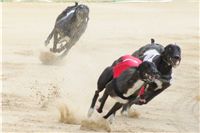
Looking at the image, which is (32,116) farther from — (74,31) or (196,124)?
(74,31)

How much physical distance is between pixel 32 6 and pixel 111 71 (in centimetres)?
1976


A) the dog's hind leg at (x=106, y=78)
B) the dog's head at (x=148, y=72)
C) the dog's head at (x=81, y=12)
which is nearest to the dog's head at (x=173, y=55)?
the dog's head at (x=148, y=72)

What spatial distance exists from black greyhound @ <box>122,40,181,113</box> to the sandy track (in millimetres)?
480

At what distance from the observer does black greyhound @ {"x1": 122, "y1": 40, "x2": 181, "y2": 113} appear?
8031 mm

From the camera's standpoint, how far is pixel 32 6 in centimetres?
2772

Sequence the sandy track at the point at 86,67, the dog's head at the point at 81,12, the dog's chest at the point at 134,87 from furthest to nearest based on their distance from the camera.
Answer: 1. the dog's head at the point at 81,12
2. the sandy track at the point at 86,67
3. the dog's chest at the point at 134,87

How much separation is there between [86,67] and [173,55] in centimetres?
582

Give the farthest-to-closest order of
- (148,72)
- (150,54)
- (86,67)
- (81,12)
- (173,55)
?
(86,67) < (81,12) < (150,54) < (173,55) < (148,72)

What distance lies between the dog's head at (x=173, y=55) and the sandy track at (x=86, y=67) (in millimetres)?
1025

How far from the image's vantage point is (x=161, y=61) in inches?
328

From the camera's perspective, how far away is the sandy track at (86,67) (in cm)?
900

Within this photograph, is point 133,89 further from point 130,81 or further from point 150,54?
point 150,54

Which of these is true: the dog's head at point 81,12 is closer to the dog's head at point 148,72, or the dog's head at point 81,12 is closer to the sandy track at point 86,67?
the sandy track at point 86,67

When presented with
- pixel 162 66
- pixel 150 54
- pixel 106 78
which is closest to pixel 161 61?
pixel 162 66
